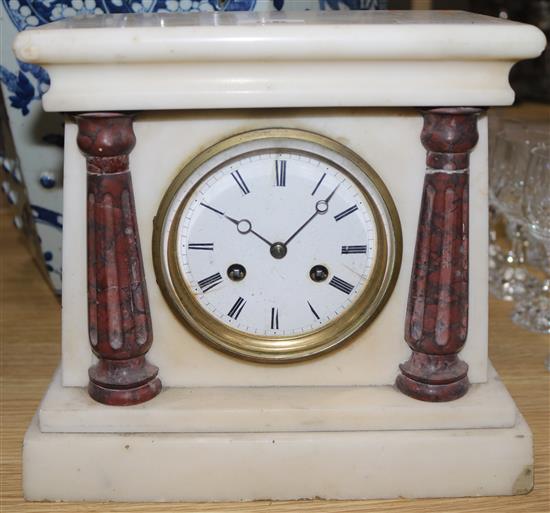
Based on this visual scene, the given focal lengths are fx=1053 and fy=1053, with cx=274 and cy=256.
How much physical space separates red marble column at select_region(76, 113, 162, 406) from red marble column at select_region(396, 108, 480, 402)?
253 mm

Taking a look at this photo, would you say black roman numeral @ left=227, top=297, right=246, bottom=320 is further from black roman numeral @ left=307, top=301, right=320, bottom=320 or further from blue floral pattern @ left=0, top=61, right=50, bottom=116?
blue floral pattern @ left=0, top=61, right=50, bottom=116

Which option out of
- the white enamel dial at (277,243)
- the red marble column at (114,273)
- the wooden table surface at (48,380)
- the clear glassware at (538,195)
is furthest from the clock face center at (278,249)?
the clear glassware at (538,195)

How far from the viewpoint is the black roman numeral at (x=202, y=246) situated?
99 centimetres

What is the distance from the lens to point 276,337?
1.01 meters

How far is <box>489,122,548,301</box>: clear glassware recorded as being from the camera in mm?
Answer: 1382

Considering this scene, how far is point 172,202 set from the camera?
0.97 metres

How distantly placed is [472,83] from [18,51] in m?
0.39

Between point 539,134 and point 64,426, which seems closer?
point 64,426

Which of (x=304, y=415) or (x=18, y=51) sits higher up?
(x=18, y=51)

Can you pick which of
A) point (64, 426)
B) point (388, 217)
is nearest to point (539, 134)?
point (388, 217)

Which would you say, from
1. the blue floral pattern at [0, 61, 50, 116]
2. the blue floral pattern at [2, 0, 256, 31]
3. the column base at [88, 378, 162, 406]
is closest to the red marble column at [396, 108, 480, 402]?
the column base at [88, 378, 162, 406]

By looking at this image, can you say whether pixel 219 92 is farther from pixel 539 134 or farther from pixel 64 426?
pixel 539 134

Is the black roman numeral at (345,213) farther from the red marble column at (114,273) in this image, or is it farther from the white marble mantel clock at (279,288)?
the red marble column at (114,273)

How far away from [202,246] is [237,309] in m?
0.07
